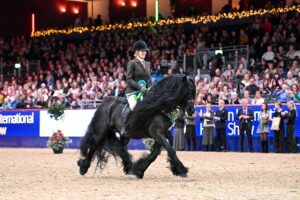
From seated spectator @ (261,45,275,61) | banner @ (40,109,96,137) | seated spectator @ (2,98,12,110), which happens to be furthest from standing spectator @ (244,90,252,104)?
seated spectator @ (2,98,12,110)

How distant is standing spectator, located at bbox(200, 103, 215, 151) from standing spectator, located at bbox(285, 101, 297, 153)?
3.06m

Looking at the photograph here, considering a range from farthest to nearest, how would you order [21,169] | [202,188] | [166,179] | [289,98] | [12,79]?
[12,79]
[289,98]
[21,169]
[166,179]
[202,188]

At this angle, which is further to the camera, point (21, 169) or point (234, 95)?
point (234, 95)

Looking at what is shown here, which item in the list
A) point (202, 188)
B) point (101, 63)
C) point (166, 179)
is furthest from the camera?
point (101, 63)

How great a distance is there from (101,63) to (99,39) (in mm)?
5602

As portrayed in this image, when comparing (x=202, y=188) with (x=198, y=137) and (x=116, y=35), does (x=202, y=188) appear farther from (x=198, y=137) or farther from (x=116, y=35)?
(x=116, y=35)

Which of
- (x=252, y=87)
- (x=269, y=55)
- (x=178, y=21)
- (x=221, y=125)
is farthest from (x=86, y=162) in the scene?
(x=178, y=21)

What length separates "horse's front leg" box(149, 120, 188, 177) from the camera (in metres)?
13.1

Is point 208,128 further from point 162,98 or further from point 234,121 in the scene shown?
point 162,98

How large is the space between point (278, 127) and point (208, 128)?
304cm

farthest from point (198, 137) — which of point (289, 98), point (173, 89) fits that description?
point (173, 89)

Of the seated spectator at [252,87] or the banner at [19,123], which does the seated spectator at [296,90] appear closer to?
the seated spectator at [252,87]

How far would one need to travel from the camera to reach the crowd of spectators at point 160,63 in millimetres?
26938

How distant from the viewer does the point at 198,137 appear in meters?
26.8
